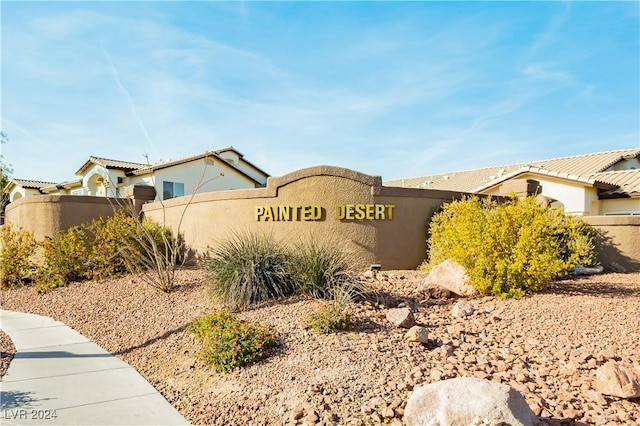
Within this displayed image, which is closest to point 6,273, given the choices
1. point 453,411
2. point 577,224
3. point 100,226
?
point 100,226

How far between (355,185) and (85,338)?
25.0 ft

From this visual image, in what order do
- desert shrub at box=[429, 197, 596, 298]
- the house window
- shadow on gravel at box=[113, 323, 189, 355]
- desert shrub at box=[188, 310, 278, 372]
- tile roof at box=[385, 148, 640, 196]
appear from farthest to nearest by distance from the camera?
the house window < tile roof at box=[385, 148, 640, 196] < desert shrub at box=[429, 197, 596, 298] < shadow on gravel at box=[113, 323, 189, 355] < desert shrub at box=[188, 310, 278, 372]

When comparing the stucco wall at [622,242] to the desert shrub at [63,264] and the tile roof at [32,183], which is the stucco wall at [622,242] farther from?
the tile roof at [32,183]

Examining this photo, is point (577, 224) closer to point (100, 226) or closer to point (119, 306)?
point (119, 306)

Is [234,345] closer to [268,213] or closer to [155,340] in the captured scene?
[155,340]

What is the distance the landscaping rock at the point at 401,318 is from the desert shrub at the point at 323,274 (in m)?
1.00

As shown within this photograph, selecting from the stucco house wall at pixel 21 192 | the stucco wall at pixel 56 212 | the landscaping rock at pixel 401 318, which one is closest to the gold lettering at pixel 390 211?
the landscaping rock at pixel 401 318

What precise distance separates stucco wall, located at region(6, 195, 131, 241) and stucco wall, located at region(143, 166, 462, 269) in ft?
17.2

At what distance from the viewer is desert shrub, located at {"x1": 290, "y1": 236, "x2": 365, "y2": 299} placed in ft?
27.7

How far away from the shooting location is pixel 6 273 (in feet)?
46.1

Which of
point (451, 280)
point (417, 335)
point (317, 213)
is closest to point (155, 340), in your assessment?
point (417, 335)

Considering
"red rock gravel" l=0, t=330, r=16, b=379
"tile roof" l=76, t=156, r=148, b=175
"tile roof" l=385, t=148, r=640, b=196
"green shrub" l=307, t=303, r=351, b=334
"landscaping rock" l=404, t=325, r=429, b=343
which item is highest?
"tile roof" l=76, t=156, r=148, b=175

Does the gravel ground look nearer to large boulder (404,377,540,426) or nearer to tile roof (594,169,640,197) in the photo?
large boulder (404,377,540,426)

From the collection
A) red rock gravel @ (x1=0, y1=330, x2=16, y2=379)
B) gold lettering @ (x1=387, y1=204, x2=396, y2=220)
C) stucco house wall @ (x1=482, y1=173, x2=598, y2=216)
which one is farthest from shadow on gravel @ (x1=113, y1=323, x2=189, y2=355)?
stucco house wall @ (x1=482, y1=173, x2=598, y2=216)
